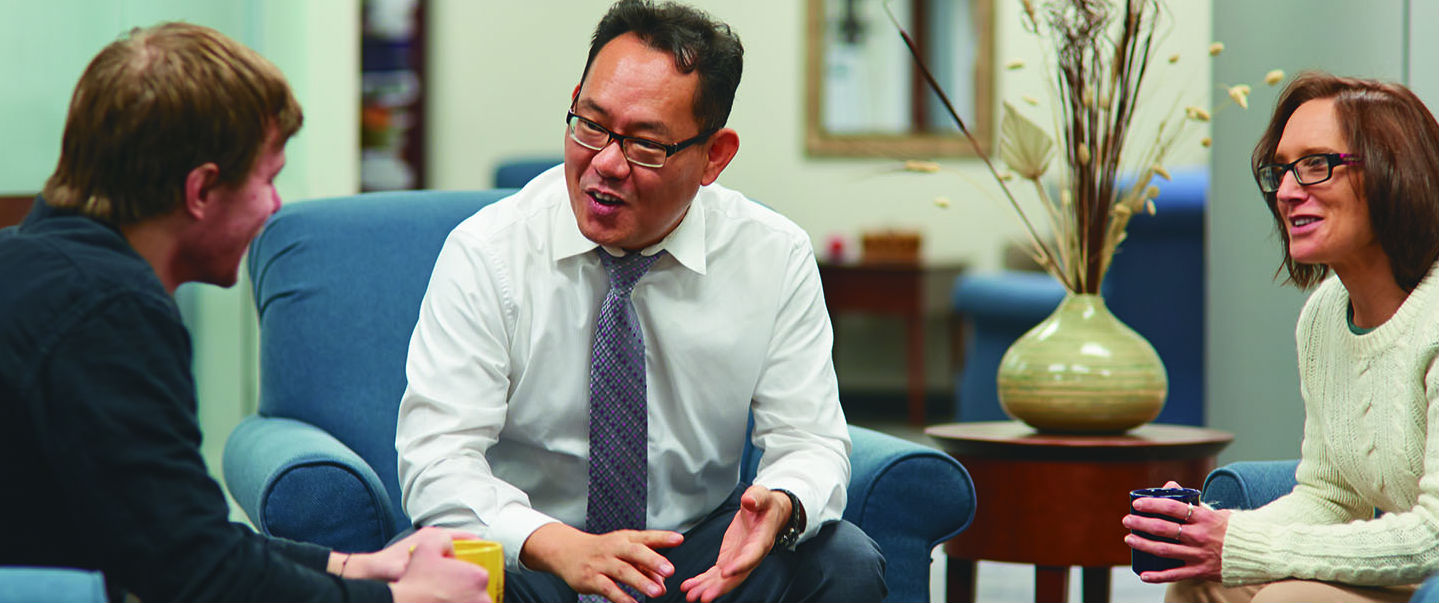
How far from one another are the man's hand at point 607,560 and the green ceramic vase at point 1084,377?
36.1 inches

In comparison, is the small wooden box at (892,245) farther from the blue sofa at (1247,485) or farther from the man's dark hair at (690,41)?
the man's dark hair at (690,41)

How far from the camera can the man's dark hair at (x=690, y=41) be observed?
68.4 inches

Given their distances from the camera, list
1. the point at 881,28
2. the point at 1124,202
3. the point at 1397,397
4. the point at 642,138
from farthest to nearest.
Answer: the point at 881,28
the point at 1124,202
the point at 642,138
the point at 1397,397

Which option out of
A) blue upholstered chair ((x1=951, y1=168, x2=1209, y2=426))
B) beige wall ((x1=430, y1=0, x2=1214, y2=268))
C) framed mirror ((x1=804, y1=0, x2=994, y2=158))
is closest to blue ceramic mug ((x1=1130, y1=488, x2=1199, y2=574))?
blue upholstered chair ((x1=951, y1=168, x2=1209, y2=426))

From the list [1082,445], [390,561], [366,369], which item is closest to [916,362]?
[1082,445]

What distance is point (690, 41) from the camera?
1.75 meters

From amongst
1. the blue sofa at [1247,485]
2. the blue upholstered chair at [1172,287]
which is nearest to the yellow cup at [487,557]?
the blue sofa at [1247,485]

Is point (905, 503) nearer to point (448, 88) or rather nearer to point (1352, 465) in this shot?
point (1352, 465)

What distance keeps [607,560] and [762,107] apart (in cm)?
549

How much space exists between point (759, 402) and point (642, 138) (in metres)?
0.40

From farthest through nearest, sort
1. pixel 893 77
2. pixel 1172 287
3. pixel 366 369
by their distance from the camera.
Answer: pixel 893 77
pixel 1172 287
pixel 366 369

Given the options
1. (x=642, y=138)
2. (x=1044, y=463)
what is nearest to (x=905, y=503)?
(x=1044, y=463)

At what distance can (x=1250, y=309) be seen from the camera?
2.93 metres

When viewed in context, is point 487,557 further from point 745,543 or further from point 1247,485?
point 1247,485
